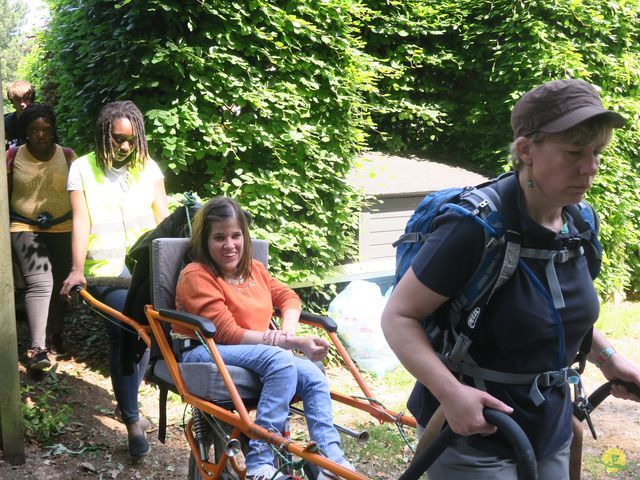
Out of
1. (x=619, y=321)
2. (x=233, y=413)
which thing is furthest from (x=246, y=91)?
(x=619, y=321)

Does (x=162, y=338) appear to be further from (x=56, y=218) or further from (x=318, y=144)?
(x=318, y=144)

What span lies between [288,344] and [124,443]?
1.95m

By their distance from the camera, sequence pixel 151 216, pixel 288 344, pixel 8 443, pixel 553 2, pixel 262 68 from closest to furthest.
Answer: pixel 288 344
pixel 8 443
pixel 151 216
pixel 262 68
pixel 553 2

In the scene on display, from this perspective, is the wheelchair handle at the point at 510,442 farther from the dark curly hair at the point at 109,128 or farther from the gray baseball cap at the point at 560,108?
the dark curly hair at the point at 109,128

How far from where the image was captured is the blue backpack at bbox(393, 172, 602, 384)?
197 cm

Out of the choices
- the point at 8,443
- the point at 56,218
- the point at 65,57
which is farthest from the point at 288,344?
the point at 65,57

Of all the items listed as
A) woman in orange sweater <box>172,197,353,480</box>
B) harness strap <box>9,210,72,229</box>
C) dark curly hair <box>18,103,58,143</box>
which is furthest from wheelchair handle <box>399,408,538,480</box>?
dark curly hair <box>18,103,58,143</box>

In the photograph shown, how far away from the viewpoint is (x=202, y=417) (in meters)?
3.71

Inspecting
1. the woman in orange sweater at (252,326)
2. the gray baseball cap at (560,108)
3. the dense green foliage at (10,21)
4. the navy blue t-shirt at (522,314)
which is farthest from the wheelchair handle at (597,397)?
the dense green foliage at (10,21)

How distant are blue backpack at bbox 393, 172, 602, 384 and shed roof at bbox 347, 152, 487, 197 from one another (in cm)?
500

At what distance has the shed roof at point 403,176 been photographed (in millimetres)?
7793

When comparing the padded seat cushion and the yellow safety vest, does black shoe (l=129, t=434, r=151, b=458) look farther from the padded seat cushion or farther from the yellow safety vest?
the padded seat cushion

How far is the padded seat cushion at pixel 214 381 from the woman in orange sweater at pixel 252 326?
49 mm

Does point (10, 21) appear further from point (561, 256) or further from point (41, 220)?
point (561, 256)
